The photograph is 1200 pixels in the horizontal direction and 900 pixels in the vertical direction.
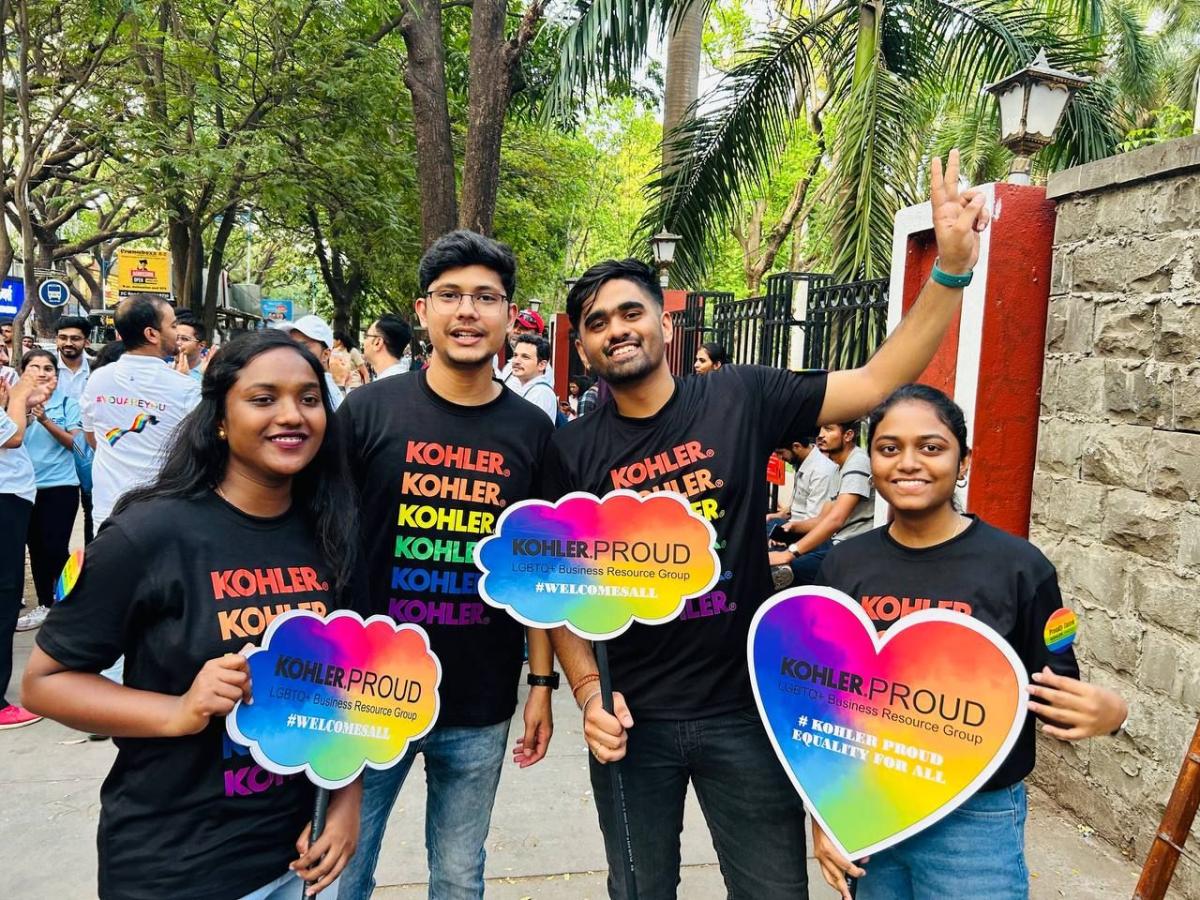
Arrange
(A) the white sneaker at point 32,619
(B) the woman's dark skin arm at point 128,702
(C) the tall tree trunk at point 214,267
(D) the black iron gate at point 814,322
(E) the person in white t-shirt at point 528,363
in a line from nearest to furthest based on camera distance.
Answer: (B) the woman's dark skin arm at point 128,702 < (D) the black iron gate at point 814,322 < (A) the white sneaker at point 32,619 < (E) the person in white t-shirt at point 528,363 < (C) the tall tree trunk at point 214,267

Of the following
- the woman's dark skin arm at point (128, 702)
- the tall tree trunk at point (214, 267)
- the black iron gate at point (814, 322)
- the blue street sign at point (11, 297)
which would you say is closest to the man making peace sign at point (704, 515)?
the woman's dark skin arm at point (128, 702)

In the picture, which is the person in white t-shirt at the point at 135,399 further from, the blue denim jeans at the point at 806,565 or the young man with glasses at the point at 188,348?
the blue denim jeans at the point at 806,565

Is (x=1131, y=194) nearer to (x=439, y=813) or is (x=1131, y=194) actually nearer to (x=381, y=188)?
(x=439, y=813)

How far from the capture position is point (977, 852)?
1.62 m

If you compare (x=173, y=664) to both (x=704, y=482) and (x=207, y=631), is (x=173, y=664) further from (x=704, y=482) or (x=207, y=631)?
(x=704, y=482)

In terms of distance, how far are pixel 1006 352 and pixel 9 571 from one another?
15.3ft

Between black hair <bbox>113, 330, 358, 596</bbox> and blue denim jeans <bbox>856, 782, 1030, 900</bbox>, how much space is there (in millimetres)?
1281

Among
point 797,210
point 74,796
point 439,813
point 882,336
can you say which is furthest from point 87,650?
point 797,210

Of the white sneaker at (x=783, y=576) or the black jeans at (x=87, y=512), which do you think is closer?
the white sneaker at (x=783, y=576)

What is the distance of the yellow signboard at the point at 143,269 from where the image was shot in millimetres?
27594

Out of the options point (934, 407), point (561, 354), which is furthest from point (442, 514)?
point (561, 354)

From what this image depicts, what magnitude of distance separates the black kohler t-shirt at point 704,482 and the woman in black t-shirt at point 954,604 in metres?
0.26

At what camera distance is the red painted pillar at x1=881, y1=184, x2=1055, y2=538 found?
138 inches

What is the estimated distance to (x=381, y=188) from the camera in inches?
484
